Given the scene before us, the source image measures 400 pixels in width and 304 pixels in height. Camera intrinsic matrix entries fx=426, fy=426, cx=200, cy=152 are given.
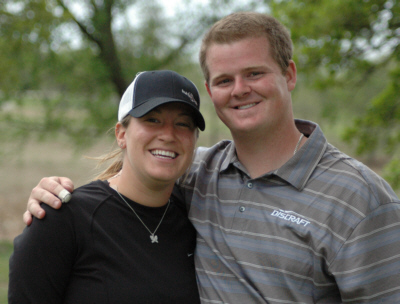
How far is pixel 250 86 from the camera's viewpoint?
2.41m

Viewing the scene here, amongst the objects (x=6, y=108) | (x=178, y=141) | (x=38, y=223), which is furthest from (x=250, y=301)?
(x=6, y=108)

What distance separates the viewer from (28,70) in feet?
34.6

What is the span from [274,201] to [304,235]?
0.87ft

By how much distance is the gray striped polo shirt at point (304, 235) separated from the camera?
192cm

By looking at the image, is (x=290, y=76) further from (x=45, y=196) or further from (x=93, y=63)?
(x=93, y=63)

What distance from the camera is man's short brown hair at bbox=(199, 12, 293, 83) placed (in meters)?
2.44

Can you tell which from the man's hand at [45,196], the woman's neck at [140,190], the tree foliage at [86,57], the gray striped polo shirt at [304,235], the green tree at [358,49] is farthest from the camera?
the tree foliage at [86,57]

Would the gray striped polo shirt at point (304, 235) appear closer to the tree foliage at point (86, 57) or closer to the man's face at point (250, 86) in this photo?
the man's face at point (250, 86)

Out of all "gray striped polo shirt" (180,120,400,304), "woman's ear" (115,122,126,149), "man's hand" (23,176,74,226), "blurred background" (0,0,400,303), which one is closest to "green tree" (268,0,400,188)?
"blurred background" (0,0,400,303)

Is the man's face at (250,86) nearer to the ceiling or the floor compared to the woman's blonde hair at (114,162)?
nearer to the ceiling

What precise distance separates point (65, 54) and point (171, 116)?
9323mm

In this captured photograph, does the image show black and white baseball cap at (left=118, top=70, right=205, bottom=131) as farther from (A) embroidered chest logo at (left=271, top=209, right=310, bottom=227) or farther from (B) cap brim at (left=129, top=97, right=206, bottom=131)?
(A) embroidered chest logo at (left=271, top=209, right=310, bottom=227)

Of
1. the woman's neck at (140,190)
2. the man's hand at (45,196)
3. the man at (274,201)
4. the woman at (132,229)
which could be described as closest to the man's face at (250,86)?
the man at (274,201)

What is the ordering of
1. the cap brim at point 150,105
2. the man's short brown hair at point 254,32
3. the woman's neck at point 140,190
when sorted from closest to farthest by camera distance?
the cap brim at point 150,105
the woman's neck at point 140,190
the man's short brown hair at point 254,32
